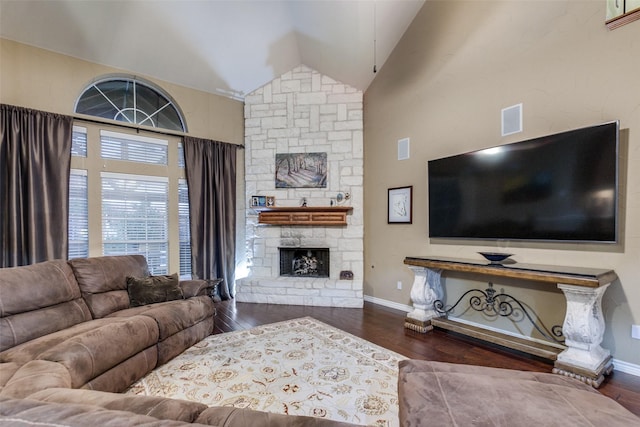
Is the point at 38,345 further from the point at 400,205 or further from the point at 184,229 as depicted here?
the point at 400,205

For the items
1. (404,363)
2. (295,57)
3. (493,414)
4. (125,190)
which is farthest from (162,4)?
(493,414)

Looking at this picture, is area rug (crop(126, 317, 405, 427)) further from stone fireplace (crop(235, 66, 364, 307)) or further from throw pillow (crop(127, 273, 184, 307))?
stone fireplace (crop(235, 66, 364, 307))

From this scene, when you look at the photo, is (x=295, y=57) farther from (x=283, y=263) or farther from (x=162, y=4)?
(x=283, y=263)

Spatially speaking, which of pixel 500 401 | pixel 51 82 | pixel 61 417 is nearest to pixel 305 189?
pixel 51 82

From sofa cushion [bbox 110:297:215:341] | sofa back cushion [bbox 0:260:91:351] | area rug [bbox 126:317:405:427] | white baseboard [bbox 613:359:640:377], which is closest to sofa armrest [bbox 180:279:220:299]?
sofa cushion [bbox 110:297:215:341]

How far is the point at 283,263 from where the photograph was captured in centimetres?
498

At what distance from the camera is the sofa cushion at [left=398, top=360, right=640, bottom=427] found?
1.08 metres

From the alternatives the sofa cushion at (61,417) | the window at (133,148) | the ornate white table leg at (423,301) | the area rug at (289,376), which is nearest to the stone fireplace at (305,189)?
the ornate white table leg at (423,301)

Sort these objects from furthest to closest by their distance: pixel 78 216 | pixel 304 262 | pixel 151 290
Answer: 1. pixel 304 262
2. pixel 78 216
3. pixel 151 290

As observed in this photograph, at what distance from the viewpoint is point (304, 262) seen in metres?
5.02

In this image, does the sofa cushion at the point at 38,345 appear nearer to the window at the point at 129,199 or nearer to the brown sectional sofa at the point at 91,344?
the brown sectional sofa at the point at 91,344

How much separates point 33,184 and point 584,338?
5.84 metres

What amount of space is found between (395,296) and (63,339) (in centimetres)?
379

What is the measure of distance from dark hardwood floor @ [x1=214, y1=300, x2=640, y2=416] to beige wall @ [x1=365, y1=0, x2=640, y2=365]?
0.38m
